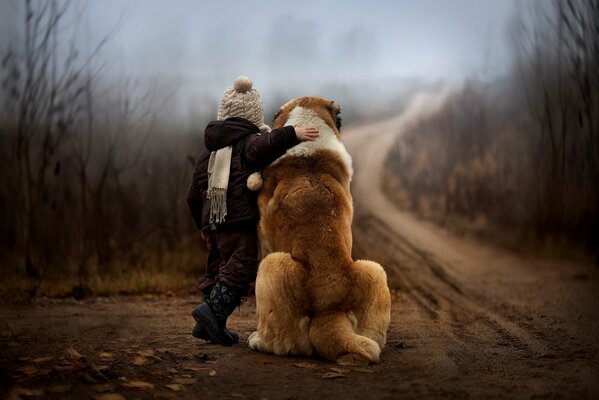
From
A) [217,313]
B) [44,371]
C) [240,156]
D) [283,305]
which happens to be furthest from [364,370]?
[44,371]

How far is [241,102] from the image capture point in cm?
475

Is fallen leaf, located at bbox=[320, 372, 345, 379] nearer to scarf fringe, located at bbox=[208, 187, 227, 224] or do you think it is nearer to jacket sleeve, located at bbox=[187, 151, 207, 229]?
scarf fringe, located at bbox=[208, 187, 227, 224]

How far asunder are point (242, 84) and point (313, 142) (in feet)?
2.46

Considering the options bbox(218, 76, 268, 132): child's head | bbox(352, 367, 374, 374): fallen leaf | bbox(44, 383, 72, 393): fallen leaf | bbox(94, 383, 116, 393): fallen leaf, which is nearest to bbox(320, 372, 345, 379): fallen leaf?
bbox(352, 367, 374, 374): fallen leaf

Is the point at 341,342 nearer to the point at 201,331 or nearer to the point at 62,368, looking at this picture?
the point at 201,331

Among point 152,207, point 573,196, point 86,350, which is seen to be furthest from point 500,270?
point 86,350

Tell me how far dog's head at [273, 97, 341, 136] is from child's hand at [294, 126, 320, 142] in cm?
19

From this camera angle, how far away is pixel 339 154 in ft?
14.9

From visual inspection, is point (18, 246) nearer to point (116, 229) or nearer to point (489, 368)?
point (116, 229)

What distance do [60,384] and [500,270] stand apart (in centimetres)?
727

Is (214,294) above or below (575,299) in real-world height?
above

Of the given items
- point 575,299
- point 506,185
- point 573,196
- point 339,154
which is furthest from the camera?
point 506,185

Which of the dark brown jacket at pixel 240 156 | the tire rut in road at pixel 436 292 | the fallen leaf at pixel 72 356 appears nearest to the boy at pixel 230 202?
the dark brown jacket at pixel 240 156

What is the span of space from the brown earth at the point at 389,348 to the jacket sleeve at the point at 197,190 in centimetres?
102
